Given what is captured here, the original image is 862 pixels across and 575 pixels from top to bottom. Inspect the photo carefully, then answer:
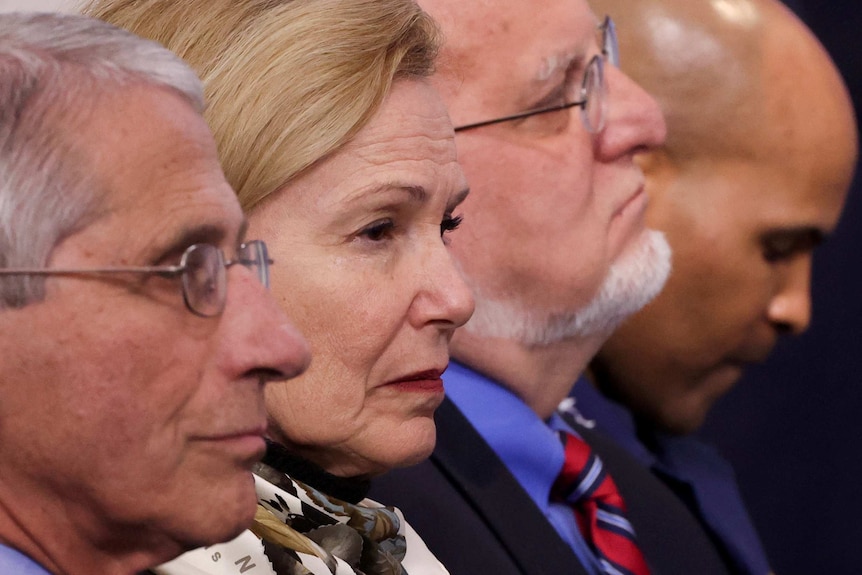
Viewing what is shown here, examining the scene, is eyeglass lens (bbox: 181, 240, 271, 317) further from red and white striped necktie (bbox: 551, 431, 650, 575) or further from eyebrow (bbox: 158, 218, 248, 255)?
red and white striped necktie (bbox: 551, 431, 650, 575)

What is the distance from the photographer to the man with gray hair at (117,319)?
3.20ft

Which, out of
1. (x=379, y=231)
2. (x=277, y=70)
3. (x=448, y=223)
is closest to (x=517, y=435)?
(x=448, y=223)

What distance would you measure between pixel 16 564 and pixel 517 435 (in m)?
1.03

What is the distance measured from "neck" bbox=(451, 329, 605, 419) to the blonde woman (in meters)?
0.43

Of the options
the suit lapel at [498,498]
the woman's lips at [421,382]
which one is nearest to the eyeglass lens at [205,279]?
the woman's lips at [421,382]

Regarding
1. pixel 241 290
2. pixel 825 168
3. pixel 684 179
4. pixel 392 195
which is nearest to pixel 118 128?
A: pixel 241 290

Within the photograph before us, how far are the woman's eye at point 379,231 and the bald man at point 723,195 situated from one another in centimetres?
117

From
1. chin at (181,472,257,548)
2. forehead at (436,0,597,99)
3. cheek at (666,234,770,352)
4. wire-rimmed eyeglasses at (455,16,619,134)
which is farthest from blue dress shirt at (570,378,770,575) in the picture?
chin at (181,472,257,548)

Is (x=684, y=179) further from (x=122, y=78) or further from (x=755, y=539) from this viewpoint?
(x=122, y=78)

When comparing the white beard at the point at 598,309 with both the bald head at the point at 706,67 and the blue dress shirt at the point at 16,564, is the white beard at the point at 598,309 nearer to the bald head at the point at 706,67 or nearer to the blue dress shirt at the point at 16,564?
the bald head at the point at 706,67

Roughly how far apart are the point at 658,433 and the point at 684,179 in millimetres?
554

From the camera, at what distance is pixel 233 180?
4.60 feet

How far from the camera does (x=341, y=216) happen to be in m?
1.46

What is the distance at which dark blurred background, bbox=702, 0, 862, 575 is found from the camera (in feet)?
11.4
